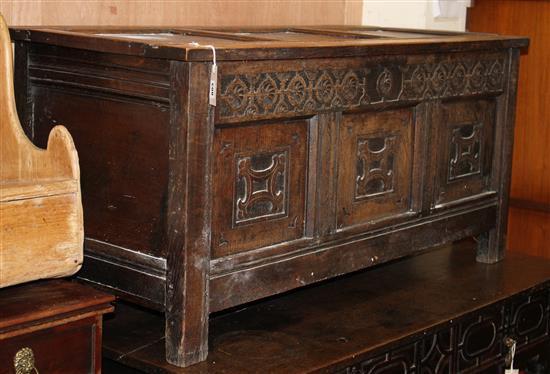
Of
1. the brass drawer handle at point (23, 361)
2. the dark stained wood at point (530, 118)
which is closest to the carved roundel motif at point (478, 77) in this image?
the dark stained wood at point (530, 118)

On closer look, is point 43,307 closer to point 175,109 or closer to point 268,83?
point 175,109

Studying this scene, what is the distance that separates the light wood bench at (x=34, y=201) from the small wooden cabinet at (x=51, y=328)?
0.06m

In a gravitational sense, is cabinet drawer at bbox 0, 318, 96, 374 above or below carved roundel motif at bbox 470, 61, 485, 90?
below

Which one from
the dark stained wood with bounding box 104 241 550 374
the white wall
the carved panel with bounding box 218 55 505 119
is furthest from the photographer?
the white wall

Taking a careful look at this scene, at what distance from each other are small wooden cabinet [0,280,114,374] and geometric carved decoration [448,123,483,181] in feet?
4.15

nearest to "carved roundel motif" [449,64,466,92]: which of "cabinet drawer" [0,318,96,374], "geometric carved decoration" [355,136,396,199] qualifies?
"geometric carved decoration" [355,136,396,199]

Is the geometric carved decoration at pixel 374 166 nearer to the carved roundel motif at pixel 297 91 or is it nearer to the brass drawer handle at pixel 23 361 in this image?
the carved roundel motif at pixel 297 91

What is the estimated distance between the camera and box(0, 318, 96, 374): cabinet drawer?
7.23 ft

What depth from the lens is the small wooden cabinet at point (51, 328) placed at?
2.20m

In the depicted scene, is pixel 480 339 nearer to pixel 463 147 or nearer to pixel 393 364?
pixel 393 364

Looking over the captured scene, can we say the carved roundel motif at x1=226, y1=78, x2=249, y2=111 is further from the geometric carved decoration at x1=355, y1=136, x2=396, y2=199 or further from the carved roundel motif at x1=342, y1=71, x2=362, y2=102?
the geometric carved decoration at x1=355, y1=136, x2=396, y2=199

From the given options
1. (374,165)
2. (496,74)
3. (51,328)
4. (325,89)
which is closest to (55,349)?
(51,328)

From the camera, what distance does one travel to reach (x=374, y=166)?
2889 mm

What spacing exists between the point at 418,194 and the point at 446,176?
0.54 ft
